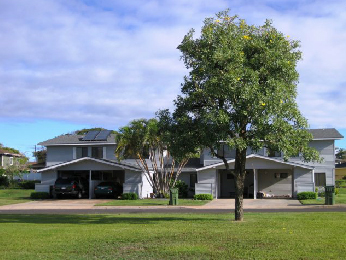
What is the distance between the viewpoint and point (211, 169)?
37875mm

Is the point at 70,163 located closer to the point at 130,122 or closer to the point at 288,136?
the point at 130,122

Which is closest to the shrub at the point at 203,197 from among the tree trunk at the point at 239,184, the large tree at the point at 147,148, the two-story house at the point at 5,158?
the large tree at the point at 147,148

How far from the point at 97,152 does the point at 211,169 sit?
11.1m

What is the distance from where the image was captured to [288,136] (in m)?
16.0

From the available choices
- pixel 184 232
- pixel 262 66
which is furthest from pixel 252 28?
pixel 184 232

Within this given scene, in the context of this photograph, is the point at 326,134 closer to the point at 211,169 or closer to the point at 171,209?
the point at 211,169

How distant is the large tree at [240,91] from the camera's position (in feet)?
50.3

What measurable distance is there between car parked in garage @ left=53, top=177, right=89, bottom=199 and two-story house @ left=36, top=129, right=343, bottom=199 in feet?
3.40

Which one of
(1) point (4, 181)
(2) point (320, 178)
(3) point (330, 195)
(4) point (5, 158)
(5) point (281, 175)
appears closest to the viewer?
(3) point (330, 195)

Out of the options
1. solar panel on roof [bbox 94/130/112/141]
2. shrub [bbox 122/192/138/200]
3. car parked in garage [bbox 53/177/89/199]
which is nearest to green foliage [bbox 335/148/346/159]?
solar panel on roof [bbox 94/130/112/141]

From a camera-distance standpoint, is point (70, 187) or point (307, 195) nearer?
point (307, 195)

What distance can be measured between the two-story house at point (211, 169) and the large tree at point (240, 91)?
18863 mm

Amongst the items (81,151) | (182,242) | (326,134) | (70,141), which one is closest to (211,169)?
(326,134)

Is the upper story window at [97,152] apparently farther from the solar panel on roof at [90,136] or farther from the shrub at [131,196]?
the shrub at [131,196]
